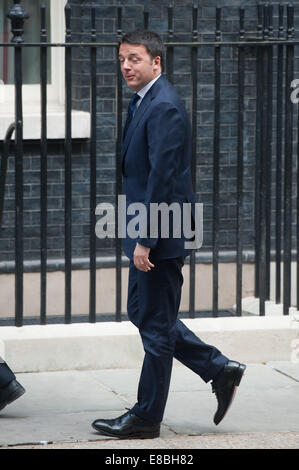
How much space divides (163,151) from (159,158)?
0.04 meters

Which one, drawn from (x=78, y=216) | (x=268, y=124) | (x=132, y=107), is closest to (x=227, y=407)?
Answer: (x=132, y=107)

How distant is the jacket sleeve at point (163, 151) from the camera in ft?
16.8

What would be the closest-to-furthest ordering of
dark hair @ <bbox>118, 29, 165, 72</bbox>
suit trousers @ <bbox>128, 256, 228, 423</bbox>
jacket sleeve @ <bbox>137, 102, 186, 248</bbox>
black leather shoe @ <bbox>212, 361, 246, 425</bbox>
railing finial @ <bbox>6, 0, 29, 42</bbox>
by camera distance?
jacket sleeve @ <bbox>137, 102, 186, 248</bbox>
dark hair @ <bbox>118, 29, 165, 72</bbox>
suit trousers @ <bbox>128, 256, 228, 423</bbox>
black leather shoe @ <bbox>212, 361, 246, 425</bbox>
railing finial @ <bbox>6, 0, 29, 42</bbox>

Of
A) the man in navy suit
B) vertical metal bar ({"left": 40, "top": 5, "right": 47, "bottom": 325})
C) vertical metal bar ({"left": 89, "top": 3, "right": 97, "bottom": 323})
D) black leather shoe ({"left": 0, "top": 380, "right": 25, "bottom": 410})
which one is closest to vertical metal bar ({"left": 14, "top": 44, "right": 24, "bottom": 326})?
vertical metal bar ({"left": 40, "top": 5, "right": 47, "bottom": 325})

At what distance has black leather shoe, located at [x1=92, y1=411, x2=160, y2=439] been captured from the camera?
5.40 meters

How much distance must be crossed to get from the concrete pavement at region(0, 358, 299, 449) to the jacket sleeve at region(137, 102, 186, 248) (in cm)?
104

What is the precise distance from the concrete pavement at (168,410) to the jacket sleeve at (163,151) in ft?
3.40

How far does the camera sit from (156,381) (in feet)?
17.5

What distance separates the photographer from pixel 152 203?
5.12 metres

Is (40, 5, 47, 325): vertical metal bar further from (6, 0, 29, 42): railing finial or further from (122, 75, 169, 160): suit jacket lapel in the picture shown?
(122, 75, 169, 160): suit jacket lapel

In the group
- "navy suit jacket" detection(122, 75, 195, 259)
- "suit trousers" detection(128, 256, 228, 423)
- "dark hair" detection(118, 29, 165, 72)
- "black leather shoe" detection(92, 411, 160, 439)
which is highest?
"dark hair" detection(118, 29, 165, 72)

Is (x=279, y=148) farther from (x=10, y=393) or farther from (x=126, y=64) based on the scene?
(x=10, y=393)
